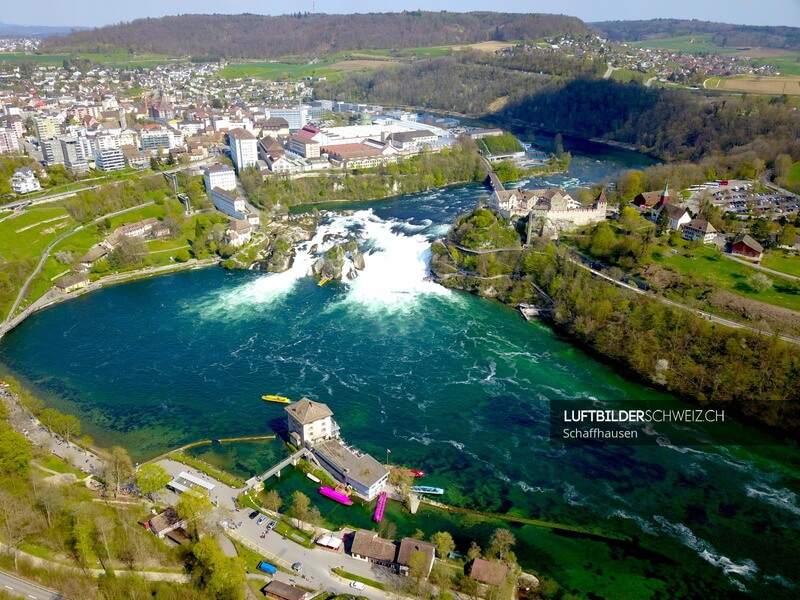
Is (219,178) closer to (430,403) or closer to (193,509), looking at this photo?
(430,403)

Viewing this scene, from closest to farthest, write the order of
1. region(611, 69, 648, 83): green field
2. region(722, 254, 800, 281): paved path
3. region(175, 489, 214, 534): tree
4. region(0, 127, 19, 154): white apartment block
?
region(175, 489, 214, 534): tree < region(722, 254, 800, 281): paved path < region(0, 127, 19, 154): white apartment block < region(611, 69, 648, 83): green field

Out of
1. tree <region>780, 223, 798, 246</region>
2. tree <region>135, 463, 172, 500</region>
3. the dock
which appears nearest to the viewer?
tree <region>135, 463, 172, 500</region>

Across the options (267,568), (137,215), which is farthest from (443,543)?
(137,215)

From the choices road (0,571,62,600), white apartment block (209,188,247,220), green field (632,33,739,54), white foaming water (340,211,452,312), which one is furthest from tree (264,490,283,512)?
green field (632,33,739,54)

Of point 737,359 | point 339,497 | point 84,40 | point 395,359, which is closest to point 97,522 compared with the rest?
point 339,497

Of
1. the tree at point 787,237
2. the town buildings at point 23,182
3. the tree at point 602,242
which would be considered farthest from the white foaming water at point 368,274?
the town buildings at point 23,182

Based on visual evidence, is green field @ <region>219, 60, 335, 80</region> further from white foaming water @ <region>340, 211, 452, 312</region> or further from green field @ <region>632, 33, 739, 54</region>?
white foaming water @ <region>340, 211, 452, 312</region>
